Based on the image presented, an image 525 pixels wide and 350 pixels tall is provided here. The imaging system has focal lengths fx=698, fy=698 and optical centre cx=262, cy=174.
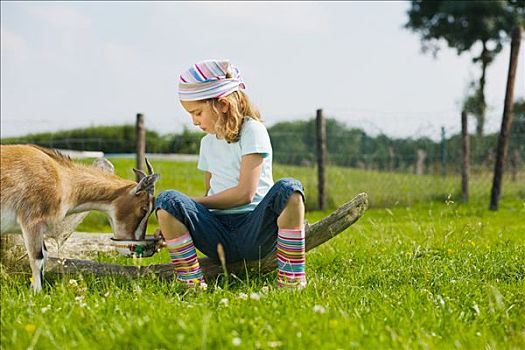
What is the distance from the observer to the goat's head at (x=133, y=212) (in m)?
5.53

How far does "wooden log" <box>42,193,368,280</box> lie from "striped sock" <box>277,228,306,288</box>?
1.30 feet

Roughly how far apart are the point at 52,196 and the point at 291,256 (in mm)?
1830

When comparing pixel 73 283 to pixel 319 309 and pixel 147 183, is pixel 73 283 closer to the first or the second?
pixel 147 183

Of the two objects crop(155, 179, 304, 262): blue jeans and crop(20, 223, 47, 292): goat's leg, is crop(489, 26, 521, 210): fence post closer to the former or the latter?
crop(155, 179, 304, 262): blue jeans

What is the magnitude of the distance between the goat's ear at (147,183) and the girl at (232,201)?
2.11 feet

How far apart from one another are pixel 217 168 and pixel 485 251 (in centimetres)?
254

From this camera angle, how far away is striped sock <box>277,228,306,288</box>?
459cm

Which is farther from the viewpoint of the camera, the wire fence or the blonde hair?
the wire fence

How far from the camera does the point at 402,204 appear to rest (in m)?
14.9

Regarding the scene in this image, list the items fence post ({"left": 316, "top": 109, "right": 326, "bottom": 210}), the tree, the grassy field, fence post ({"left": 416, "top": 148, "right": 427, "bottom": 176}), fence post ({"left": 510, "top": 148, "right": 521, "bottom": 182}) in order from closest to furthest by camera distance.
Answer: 1. the grassy field
2. fence post ({"left": 316, "top": 109, "right": 326, "bottom": 210})
3. fence post ({"left": 510, "top": 148, "right": 521, "bottom": 182})
4. fence post ({"left": 416, "top": 148, "right": 427, "bottom": 176})
5. the tree

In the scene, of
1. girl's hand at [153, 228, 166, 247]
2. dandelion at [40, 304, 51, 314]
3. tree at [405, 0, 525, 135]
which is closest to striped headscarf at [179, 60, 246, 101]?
girl's hand at [153, 228, 166, 247]

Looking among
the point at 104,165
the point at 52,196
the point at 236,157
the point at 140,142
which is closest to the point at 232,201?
the point at 236,157

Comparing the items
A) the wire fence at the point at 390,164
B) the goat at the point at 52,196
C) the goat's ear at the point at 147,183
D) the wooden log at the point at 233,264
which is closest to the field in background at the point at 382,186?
the wire fence at the point at 390,164

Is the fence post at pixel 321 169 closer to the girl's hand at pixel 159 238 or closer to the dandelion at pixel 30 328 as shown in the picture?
the girl's hand at pixel 159 238
